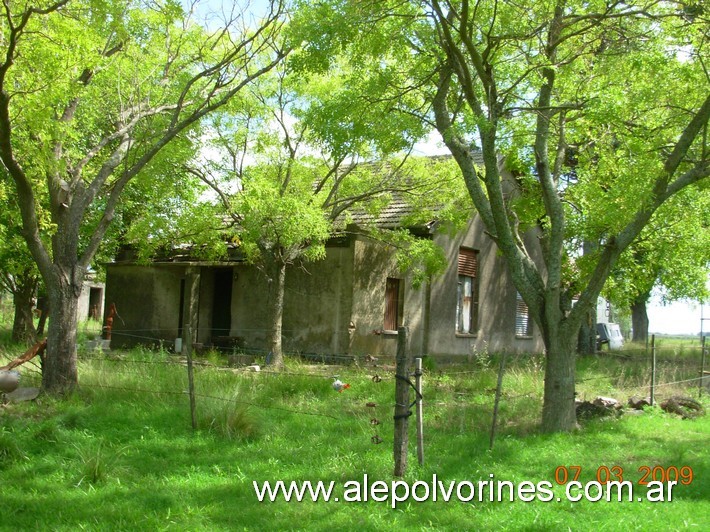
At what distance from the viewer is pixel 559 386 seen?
1023 centimetres

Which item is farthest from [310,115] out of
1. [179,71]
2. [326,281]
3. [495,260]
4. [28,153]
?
[495,260]

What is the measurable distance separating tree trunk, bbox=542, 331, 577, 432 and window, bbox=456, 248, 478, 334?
35.0ft

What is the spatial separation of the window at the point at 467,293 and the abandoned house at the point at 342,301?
32mm

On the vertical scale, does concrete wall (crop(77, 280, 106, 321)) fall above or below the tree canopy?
below

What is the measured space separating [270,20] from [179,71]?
7.99 feet

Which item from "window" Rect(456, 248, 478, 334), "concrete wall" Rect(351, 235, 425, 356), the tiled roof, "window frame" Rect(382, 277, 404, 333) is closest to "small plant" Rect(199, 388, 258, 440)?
"concrete wall" Rect(351, 235, 425, 356)

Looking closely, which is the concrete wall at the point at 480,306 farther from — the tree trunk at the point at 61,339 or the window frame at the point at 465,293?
the tree trunk at the point at 61,339

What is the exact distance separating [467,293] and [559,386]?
1163cm

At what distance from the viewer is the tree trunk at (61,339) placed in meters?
11.0

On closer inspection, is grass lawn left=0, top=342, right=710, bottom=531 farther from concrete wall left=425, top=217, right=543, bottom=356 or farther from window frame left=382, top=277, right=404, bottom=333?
concrete wall left=425, top=217, right=543, bottom=356

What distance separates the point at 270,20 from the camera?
39.7 ft

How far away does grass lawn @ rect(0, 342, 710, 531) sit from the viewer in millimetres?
6305

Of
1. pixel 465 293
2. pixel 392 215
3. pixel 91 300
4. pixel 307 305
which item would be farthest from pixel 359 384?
pixel 91 300

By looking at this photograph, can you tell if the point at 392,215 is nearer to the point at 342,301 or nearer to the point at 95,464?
the point at 342,301
